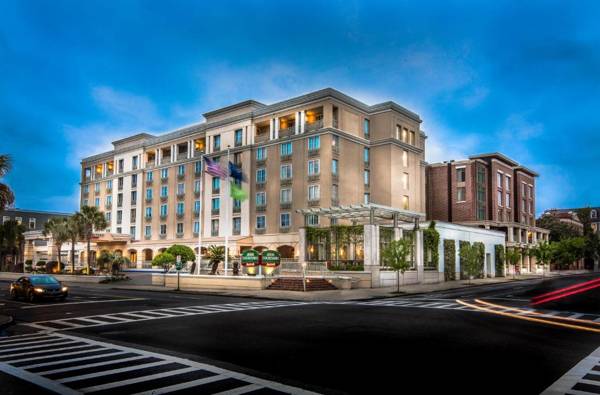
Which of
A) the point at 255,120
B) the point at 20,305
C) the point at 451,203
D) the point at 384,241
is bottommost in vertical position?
the point at 20,305

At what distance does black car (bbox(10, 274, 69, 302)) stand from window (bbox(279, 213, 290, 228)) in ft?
112

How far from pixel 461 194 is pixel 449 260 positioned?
105 ft

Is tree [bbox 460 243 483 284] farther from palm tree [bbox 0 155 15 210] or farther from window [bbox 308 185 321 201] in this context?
palm tree [bbox 0 155 15 210]

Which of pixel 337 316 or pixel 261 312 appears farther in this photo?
pixel 261 312

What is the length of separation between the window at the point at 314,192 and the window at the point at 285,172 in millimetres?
3609

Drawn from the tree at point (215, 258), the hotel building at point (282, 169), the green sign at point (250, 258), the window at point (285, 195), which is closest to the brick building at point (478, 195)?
the hotel building at point (282, 169)

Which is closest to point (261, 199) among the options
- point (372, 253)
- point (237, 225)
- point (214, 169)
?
point (237, 225)

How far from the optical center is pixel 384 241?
43.5 m

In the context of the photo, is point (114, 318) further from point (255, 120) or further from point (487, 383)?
point (255, 120)

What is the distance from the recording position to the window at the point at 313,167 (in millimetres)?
59166

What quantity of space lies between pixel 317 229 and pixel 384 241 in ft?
23.5

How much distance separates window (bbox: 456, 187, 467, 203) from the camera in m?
80.8

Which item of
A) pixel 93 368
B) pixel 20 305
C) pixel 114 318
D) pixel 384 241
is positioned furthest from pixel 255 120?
pixel 93 368

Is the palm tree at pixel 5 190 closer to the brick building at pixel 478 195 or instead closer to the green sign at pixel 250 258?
the green sign at pixel 250 258
